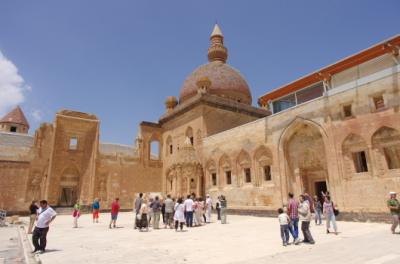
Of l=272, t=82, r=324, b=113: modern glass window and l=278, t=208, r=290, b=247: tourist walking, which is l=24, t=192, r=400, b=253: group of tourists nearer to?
l=278, t=208, r=290, b=247: tourist walking

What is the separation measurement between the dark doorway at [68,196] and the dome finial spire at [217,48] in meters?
21.3

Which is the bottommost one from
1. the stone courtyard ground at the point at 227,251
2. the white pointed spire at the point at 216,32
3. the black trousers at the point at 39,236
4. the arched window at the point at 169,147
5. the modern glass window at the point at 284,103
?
the stone courtyard ground at the point at 227,251

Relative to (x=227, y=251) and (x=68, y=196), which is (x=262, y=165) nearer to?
(x=227, y=251)

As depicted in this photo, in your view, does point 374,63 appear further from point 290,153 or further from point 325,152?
point 290,153

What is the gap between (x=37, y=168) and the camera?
24141 mm

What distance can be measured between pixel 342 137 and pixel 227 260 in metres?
12.0

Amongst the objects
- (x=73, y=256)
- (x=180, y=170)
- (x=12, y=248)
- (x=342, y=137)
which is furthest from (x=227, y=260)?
(x=180, y=170)

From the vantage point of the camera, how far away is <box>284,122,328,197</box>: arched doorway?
17.0 metres

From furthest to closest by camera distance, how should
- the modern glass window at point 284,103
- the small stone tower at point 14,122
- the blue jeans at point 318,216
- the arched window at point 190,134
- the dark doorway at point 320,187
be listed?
the small stone tower at point 14,122 → the arched window at point 190,134 → the modern glass window at point 284,103 → the dark doorway at point 320,187 → the blue jeans at point 318,216

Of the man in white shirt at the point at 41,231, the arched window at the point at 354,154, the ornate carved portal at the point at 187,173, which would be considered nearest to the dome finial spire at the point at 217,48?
the ornate carved portal at the point at 187,173

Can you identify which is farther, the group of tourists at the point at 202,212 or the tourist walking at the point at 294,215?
the tourist walking at the point at 294,215

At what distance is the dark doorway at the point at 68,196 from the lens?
25.8 m

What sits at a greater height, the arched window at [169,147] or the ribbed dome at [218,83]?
the ribbed dome at [218,83]

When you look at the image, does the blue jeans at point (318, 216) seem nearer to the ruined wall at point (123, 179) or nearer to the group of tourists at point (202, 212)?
the group of tourists at point (202, 212)
